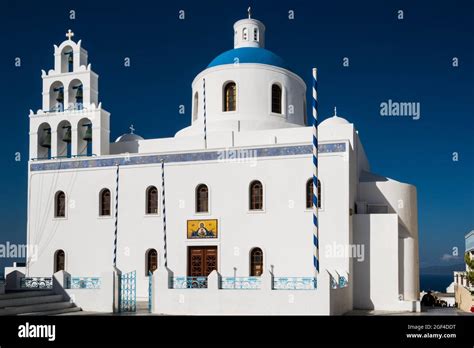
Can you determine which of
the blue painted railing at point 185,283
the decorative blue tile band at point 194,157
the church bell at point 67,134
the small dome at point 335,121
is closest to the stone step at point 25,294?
the blue painted railing at point 185,283

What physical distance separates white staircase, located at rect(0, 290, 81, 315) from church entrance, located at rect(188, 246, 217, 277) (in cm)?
433

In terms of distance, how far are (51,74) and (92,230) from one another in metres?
6.75

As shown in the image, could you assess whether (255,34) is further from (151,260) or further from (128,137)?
(151,260)

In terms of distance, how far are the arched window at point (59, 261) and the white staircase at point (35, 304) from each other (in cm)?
393

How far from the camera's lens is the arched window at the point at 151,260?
21438 millimetres

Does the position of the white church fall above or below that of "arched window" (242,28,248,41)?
below

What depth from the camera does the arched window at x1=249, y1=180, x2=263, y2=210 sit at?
20.6 metres

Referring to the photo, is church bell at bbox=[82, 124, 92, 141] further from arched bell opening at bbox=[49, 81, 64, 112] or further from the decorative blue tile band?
the decorative blue tile band

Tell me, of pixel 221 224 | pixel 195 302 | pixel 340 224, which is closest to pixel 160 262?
pixel 221 224

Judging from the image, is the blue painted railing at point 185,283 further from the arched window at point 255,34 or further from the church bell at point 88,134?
the arched window at point 255,34

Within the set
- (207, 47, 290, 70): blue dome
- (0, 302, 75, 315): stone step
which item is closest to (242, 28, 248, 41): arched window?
(207, 47, 290, 70): blue dome

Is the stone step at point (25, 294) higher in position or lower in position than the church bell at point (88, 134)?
lower

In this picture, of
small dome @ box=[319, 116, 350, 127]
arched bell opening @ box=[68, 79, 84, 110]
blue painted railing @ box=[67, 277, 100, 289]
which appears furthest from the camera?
small dome @ box=[319, 116, 350, 127]
